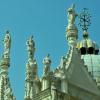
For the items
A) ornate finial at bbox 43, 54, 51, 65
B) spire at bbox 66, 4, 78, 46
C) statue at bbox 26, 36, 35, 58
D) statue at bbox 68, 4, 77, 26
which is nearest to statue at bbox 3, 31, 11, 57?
statue at bbox 26, 36, 35, 58

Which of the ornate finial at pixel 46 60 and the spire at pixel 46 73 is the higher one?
the ornate finial at pixel 46 60

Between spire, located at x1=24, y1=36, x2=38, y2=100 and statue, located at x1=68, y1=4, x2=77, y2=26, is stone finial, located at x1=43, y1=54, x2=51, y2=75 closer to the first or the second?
spire, located at x1=24, y1=36, x2=38, y2=100

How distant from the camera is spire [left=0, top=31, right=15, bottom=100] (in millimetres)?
33009

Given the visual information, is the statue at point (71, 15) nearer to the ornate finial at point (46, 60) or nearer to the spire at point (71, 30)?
the spire at point (71, 30)

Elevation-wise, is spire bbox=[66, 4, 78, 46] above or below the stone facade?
above

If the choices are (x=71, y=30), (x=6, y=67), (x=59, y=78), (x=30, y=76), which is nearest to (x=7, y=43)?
(x=6, y=67)

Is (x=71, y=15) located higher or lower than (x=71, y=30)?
higher

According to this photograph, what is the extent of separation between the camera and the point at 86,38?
161ft

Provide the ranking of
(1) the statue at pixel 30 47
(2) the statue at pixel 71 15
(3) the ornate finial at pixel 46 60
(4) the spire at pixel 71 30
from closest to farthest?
1. (3) the ornate finial at pixel 46 60
2. (1) the statue at pixel 30 47
3. (4) the spire at pixel 71 30
4. (2) the statue at pixel 71 15

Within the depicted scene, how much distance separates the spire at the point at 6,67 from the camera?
3301cm

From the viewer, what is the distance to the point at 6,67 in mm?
34781

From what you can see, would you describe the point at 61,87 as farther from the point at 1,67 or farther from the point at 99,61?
the point at 99,61

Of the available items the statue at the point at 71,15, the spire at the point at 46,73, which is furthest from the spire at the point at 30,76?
the statue at the point at 71,15

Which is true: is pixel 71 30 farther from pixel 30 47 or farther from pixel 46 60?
pixel 46 60
